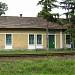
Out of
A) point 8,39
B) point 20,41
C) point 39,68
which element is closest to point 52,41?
point 20,41

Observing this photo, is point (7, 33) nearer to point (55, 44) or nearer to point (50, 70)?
point (55, 44)

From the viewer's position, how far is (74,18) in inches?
1423

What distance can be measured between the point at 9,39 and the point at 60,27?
7646 mm

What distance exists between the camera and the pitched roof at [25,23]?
38703mm

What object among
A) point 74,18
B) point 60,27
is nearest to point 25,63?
point 74,18

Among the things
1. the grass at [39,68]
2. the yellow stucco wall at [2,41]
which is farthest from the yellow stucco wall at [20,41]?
the grass at [39,68]

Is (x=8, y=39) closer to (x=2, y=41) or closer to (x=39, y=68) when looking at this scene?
(x=2, y=41)

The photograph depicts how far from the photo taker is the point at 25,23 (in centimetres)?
4047

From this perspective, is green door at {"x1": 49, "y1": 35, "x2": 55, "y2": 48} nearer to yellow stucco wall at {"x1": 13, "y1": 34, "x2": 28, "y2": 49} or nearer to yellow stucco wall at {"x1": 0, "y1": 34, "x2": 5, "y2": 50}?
yellow stucco wall at {"x1": 13, "y1": 34, "x2": 28, "y2": 49}

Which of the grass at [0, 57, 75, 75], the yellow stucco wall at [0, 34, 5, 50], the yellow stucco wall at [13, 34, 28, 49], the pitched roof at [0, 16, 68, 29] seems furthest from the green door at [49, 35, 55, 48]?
the grass at [0, 57, 75, 75]

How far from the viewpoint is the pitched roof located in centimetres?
3870

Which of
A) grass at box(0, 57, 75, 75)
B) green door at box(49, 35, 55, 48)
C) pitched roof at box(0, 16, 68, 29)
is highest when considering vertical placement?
pitched roof at box(0, 16, 68, 29)

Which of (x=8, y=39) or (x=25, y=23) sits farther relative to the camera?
(x=25, y=23)

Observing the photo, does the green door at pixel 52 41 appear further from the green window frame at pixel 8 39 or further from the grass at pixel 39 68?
the grass at pixel 39 68
